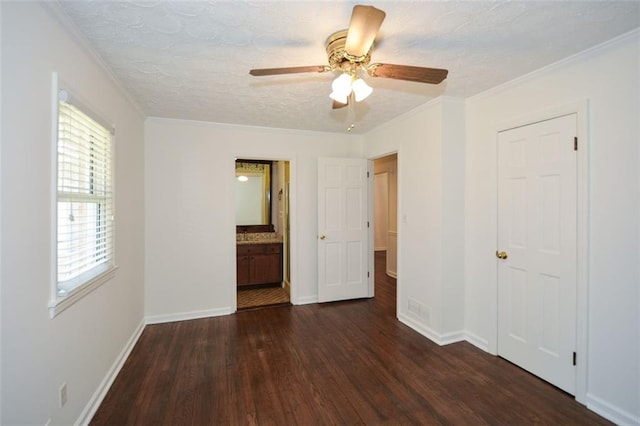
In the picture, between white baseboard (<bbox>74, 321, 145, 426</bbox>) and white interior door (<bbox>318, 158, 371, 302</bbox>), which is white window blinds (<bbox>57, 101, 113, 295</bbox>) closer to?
white baseboard (<bbox>74, 321, 145, 426</bbox>)

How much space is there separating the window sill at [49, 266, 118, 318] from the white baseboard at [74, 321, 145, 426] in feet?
2.45

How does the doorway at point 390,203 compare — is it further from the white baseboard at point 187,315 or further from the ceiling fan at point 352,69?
the ceiling fan at point 352,69

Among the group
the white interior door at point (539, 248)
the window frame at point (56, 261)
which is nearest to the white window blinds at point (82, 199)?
the window frame at point (56, 261)

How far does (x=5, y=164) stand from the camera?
48.0 inches

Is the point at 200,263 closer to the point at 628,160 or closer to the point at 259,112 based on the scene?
the point at 259,112

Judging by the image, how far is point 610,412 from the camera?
1.92m

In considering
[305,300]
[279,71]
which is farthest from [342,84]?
[305,300]

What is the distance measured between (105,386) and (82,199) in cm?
145

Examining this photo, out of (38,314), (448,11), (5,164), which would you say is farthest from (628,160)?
(38,314)

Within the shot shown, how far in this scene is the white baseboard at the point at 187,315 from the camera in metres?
3.53

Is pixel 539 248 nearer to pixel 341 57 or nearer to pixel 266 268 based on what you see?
pixel 341 57

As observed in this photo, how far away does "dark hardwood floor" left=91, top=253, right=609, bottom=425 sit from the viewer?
1.97 metres

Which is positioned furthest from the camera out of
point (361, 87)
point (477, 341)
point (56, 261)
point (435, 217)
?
point (435, 217)

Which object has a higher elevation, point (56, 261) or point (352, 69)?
point (352, 69)
